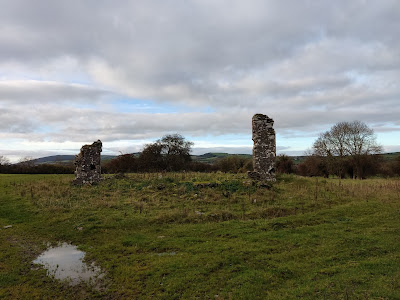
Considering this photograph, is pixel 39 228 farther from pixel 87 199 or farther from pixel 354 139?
pixel 354 139

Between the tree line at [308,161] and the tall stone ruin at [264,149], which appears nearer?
the tall stone ruin at [264,149]

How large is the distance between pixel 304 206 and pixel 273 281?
8.59 m

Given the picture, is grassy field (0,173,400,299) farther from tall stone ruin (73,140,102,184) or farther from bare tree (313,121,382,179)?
bare tree (313,121,382,179)

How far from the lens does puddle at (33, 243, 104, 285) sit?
22.8ft

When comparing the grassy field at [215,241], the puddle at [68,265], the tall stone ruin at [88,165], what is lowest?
the puddle at [68,265]

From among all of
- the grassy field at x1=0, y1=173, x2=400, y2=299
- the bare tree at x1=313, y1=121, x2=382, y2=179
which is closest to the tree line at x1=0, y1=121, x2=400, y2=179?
the bare tree at x1=313, y1=121, x2=382, y2=179

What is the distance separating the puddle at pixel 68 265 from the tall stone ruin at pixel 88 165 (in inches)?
566

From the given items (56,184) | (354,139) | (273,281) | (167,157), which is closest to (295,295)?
(273,281)

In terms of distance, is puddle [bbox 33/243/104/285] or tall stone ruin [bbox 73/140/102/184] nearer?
puddle [bbox 33/243/104/285]

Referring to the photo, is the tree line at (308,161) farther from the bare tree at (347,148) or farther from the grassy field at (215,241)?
the grassy field at (215,241)

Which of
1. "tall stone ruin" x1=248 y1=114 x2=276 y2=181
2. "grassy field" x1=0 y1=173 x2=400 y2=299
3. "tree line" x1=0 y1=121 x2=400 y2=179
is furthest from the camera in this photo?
"tree line" x1=0 y1=121 x2=400 y2=179

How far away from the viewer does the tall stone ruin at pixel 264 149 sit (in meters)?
20.8

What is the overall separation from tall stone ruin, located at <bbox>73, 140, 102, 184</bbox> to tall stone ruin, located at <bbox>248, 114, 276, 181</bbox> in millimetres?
13727

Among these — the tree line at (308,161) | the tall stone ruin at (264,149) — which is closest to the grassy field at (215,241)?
the tall stone ruin at (264,149)
